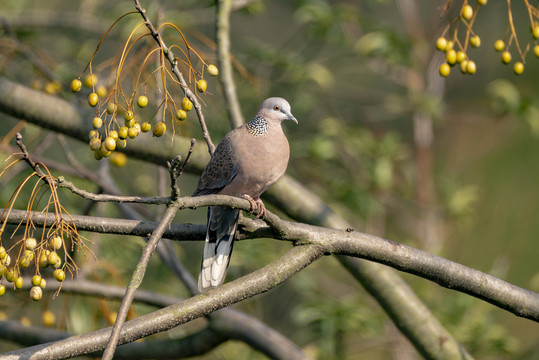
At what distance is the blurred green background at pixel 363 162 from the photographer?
4.45 meters

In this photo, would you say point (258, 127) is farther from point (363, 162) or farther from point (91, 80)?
point (363, 162)

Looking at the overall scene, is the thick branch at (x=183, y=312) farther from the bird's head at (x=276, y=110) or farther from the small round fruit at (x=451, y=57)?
the bird's head at (x=276, y=110)

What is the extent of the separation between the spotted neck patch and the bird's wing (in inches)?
4.0

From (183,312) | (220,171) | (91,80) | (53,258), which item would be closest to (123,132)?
(91,80)

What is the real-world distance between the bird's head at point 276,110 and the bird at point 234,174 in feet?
0.34

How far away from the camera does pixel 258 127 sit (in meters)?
3.42

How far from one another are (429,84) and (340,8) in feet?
4.82

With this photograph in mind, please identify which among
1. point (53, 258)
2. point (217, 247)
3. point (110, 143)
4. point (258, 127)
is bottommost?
point (53, 258)

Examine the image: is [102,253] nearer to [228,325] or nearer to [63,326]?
[63,326]

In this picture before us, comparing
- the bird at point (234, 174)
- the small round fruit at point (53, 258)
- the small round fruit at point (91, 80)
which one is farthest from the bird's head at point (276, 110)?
the small round fruit at point (53, 258)

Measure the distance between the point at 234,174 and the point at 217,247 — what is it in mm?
378

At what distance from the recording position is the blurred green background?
4.45 m

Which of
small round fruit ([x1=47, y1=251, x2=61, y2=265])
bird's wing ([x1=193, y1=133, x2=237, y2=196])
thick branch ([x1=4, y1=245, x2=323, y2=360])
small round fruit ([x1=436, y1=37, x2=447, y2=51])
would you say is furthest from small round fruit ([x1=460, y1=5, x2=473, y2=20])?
small round fruit ([x1=47, y1=251, x2=61, y2=265])

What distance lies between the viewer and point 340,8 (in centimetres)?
513
